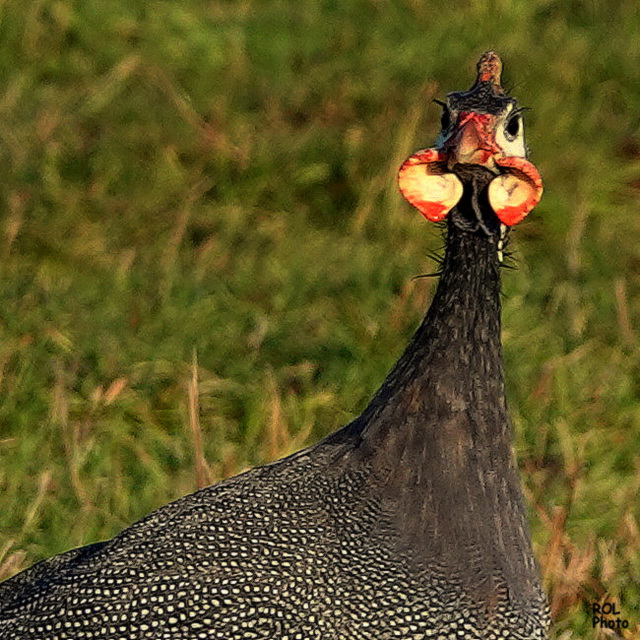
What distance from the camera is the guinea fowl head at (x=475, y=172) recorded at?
305 centimetres

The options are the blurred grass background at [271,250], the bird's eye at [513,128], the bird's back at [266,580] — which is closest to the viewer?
the bird's back at [266,580]

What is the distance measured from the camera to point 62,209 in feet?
19.1

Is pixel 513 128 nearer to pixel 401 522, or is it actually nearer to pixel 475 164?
pixel 475 164

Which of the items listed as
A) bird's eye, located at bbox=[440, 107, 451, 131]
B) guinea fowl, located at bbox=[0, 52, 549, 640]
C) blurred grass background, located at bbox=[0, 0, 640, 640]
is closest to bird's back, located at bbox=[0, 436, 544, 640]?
guinea fowl, located at bbox=[0, 52, 549, 640]

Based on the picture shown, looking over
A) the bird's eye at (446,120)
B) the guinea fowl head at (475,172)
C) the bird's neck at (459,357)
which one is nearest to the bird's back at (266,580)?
the bird's neck at (459,357)

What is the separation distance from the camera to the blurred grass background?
455cm

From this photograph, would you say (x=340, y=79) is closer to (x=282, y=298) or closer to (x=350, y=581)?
(x=282, y=298)

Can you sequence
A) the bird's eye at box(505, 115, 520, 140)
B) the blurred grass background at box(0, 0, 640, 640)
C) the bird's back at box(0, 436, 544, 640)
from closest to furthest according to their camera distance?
the bird's back at box(0, 436, 544, 640), the bird's eye at box(505, 115, 520, 140), the blurred grass background at box(0, 0, 640, 640)

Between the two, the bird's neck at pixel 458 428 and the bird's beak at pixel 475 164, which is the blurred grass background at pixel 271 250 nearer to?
the bird's neck at pixel 458 428

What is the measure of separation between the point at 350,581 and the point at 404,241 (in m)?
3.02

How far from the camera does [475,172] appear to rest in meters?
3.09

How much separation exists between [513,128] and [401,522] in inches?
30.0

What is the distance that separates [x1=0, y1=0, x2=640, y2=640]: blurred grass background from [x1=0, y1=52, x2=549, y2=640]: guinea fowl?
0.87 metres

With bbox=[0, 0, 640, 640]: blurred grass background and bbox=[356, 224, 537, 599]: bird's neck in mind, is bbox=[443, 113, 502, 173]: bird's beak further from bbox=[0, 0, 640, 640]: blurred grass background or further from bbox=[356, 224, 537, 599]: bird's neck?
bbox=[0, 0, 640, 640]: blurred grass background
